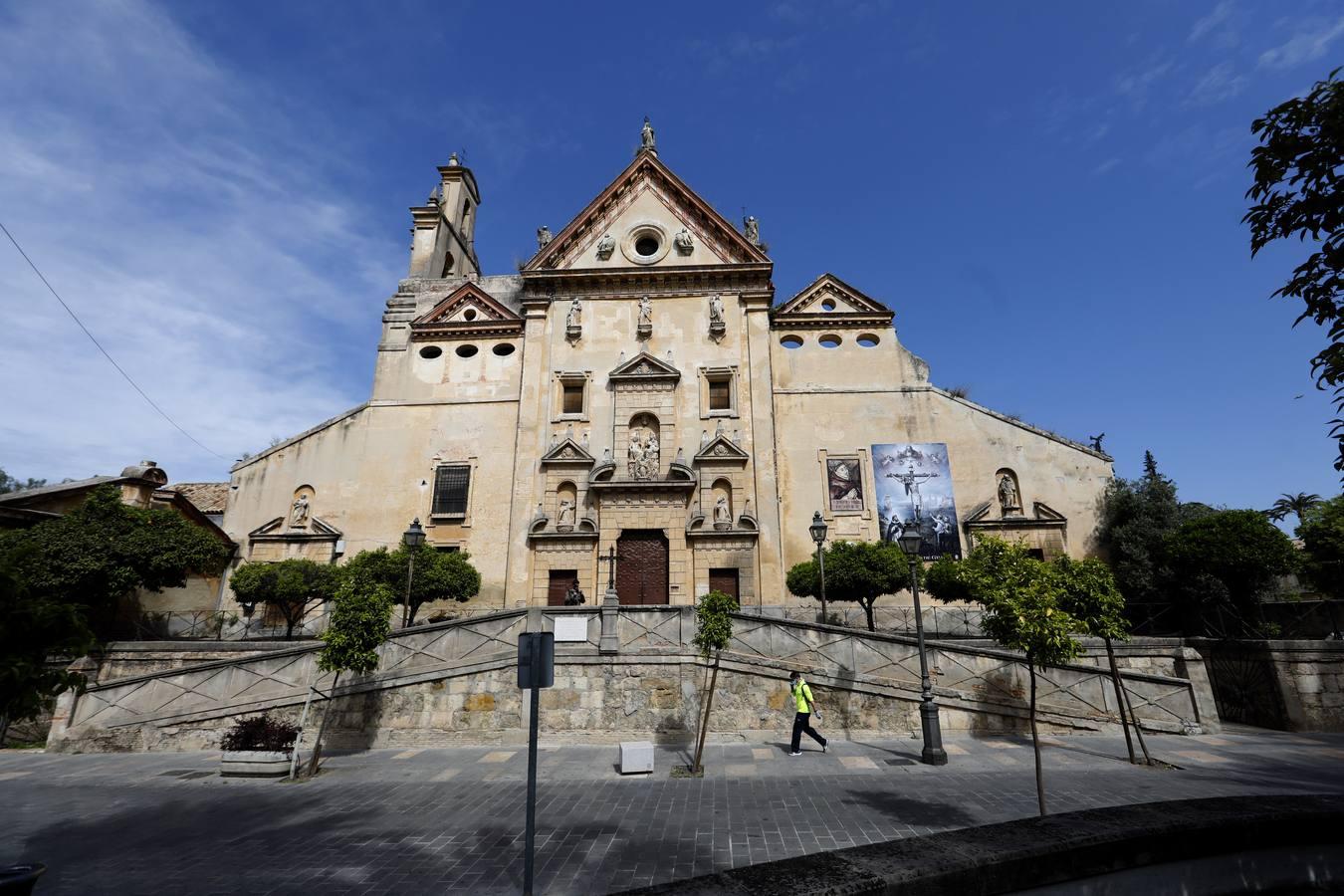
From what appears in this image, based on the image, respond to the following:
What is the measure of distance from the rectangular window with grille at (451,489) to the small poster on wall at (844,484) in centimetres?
1476

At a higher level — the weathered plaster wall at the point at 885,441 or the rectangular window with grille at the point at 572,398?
the rectangular window with grille at the point at 572,398

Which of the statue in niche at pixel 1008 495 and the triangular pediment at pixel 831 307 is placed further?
the triangular pediment at pixel 831 307

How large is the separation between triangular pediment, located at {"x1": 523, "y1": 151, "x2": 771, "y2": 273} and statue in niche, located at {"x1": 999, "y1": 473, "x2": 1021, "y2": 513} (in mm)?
13725

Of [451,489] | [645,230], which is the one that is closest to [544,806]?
[451,489]

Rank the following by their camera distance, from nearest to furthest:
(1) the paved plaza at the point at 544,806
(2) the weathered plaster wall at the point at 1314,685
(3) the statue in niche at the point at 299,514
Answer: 1. (1) the paved plaza at the point at 544,806
2. (2) the weathered plaster wall at the point at 1314,685
3. (3) the statue in niche at the point at 299,514

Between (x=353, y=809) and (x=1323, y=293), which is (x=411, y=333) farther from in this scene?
(x=1323, y=293)

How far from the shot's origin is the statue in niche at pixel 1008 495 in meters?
24.3

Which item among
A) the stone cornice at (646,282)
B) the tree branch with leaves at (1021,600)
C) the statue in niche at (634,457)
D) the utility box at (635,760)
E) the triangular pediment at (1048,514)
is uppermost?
the stone cornice at (646,282)

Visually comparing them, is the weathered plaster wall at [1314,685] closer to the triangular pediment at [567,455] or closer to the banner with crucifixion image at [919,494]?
the banner with crucifixion image at [919,494]

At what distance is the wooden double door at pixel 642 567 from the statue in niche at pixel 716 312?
9285 mm

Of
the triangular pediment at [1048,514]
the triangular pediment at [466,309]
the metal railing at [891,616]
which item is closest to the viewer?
the metal railing at [891,616]

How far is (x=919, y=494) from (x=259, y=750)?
72.3ft

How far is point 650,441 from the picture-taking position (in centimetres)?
2581

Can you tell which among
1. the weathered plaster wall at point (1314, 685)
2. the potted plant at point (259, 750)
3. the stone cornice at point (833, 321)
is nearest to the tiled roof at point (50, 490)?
the potted plant at point (259, 750)
